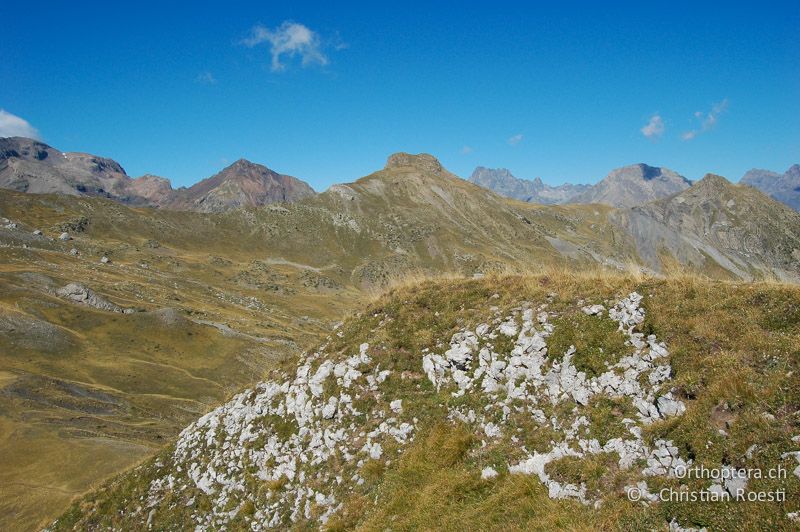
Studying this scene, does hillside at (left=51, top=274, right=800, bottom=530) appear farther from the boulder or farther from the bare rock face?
the boulder

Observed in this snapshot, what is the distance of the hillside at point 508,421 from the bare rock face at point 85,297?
8350cm

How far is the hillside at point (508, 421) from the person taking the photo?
9.30m

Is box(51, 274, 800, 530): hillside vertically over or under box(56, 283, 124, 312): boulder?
under

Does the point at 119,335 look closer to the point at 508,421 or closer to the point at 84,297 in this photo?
the point at 84,297

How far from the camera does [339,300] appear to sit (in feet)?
550

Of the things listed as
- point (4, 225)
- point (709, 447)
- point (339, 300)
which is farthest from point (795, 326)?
point (4, 225)

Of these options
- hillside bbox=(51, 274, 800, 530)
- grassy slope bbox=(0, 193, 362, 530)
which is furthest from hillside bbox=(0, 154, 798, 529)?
hillside bbox=(51, 274, 800, 530)

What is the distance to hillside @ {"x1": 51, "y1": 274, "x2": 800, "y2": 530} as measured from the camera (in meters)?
9.30

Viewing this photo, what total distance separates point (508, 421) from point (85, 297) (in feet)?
339

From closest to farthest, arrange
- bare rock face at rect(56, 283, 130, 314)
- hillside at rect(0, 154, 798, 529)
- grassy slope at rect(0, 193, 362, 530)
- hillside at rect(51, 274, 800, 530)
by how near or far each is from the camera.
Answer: hillside at rect(51, 274, 800, 530), hillside at rect(0, 154, 798, 529), grassy slope at rect(0, 193, 362, 530), bare rock face at rect(56, 283, 130, 314)

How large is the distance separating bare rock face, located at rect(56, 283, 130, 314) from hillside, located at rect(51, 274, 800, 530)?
83502 mm

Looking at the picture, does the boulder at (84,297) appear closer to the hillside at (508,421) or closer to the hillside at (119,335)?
the hillside at (119,335)

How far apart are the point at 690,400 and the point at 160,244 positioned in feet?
694

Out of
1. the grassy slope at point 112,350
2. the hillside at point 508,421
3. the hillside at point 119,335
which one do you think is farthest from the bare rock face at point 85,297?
the hillside at point 508,421
